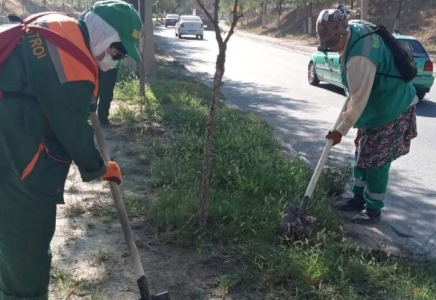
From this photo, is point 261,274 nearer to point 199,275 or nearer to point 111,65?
point 199,275

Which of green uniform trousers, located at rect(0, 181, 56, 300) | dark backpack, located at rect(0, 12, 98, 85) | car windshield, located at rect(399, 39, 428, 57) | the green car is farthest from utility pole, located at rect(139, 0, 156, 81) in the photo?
dark backpack, located at rect(0, 12, 98, 85)

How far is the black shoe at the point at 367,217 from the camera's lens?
4.92 metres

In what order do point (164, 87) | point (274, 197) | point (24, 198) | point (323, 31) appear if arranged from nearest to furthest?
point (24, 198)
point (323, 31)
point (274, 197)
point (164, 87)

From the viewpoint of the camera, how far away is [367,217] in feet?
16.2

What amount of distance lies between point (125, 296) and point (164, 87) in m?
7.38

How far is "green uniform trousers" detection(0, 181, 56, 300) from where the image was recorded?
241cm

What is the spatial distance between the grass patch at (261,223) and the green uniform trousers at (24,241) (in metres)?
1.26

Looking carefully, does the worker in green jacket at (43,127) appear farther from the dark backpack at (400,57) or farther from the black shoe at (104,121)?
the black shoe at (104,121)

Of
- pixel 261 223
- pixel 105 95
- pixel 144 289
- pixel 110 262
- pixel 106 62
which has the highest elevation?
pixel 106 62

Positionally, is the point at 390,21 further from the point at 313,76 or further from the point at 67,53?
the point at 67,53

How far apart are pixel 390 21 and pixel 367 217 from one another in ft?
95.7

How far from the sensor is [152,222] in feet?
14.4

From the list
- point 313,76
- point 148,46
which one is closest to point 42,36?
point 148,46

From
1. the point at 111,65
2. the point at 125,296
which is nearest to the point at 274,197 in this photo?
the point at 125,296
